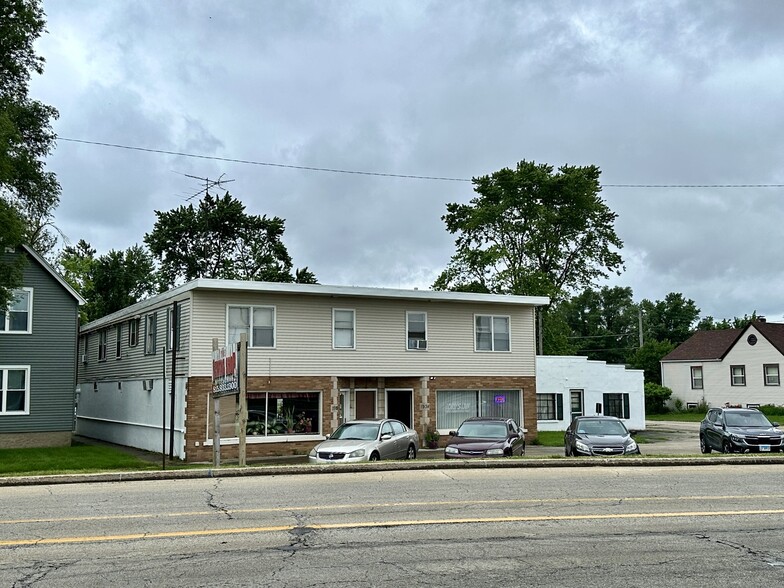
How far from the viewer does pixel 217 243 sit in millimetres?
57781

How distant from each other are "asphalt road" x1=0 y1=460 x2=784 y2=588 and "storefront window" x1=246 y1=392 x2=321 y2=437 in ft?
40.1

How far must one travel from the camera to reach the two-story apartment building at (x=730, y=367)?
54.3m

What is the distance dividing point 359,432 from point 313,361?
7123 mm

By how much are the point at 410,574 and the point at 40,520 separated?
5.60 m

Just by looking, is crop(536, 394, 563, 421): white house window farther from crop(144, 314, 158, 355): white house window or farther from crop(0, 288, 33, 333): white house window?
crop(0, 288, 33, 333): white house window

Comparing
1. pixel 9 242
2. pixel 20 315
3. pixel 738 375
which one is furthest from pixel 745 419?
pixel 738 375

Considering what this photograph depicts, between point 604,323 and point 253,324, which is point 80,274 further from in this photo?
point 604,323

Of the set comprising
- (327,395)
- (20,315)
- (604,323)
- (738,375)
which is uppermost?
(604,323)

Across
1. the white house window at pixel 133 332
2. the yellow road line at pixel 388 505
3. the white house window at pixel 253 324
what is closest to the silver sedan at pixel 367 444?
the white house window at pixel 253 324

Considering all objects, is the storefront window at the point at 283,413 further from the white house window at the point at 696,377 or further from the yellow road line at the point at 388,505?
the white house window at the point at 696,377

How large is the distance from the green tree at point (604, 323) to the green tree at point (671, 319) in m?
1.73

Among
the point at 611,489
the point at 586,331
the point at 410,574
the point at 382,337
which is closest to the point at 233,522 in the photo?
the point at 410,574

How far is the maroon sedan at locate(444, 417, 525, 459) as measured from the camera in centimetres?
2098

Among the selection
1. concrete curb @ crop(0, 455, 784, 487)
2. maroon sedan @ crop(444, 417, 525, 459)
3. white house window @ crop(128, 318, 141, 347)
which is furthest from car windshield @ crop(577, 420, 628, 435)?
white house window @ crop(128, 318, 141, 347)
